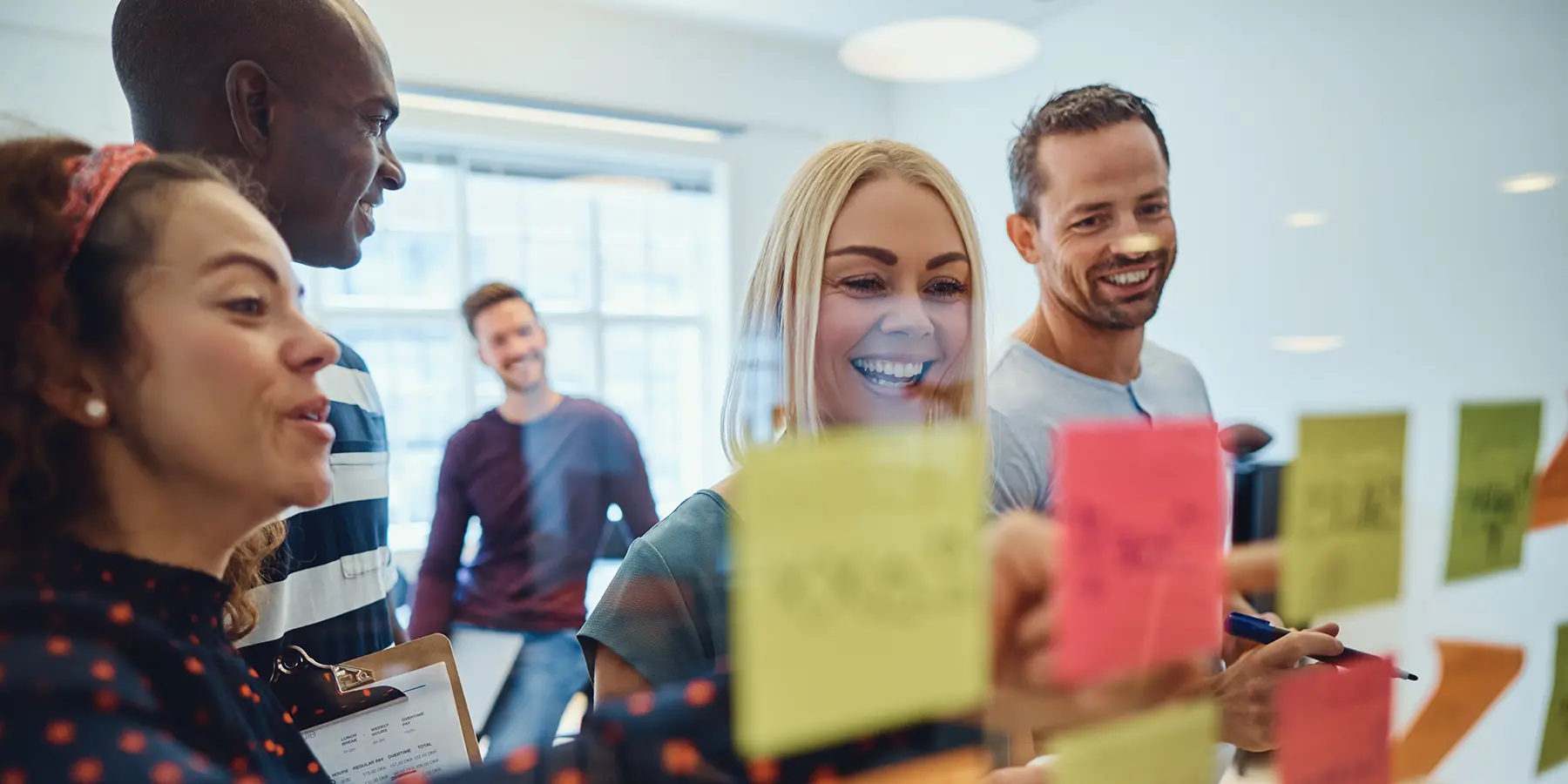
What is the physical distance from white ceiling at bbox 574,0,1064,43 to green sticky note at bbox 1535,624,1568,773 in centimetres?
68

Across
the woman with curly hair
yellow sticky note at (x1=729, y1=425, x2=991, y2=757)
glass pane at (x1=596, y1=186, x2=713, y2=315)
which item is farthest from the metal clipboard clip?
glass pane at (x1=596, y1=186, x2=713, y2=315)

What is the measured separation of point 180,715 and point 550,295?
48 cm

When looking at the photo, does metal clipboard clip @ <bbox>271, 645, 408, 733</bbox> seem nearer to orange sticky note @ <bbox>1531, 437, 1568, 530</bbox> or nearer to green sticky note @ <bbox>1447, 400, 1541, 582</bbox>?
green sticky note @ <bbox>1447, 400, 1541, 582</bbox>

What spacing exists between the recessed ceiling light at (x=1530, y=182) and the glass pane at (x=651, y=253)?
584mm

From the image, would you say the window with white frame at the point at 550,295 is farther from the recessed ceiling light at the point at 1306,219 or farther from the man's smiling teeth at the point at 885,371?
the recessed ceiling light at the point at 1306,219

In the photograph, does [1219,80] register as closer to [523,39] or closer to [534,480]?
[523,39]

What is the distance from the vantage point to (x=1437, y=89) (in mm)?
537

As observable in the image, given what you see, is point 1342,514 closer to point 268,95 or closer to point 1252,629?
point 1252,629

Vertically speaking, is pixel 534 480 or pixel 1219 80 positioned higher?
pixel 1219 80

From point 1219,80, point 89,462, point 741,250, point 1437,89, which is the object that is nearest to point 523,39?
point 741,250

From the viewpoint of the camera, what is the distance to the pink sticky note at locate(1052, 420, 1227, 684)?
0.36 meters

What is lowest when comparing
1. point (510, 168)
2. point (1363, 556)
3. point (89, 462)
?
point (1363, 556)

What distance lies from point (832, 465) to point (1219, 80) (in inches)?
15.2

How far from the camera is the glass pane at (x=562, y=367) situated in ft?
2.26
